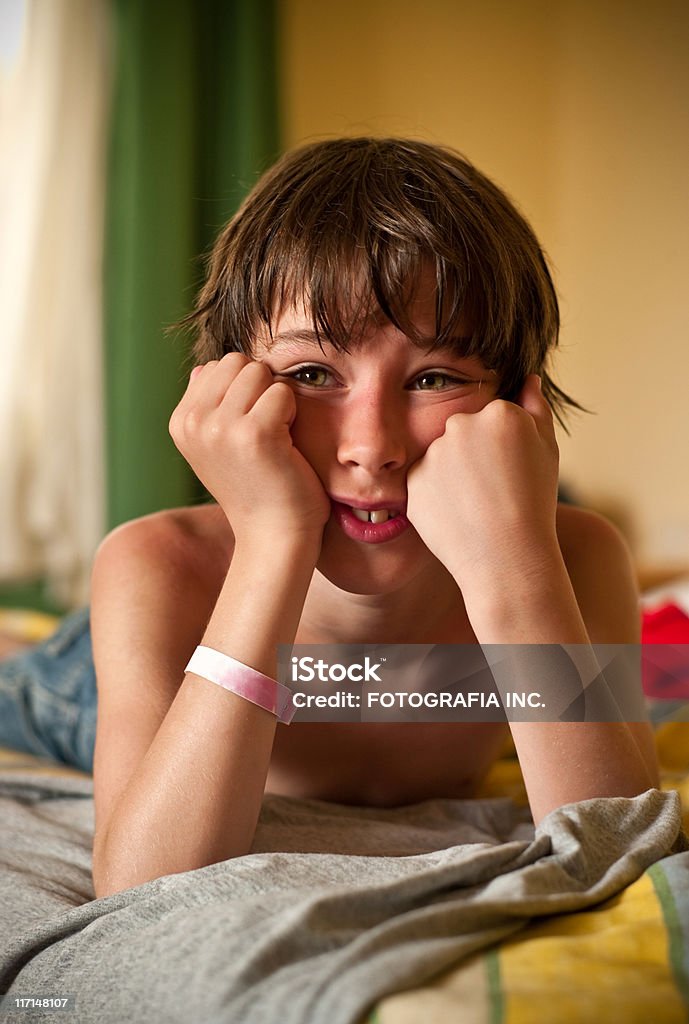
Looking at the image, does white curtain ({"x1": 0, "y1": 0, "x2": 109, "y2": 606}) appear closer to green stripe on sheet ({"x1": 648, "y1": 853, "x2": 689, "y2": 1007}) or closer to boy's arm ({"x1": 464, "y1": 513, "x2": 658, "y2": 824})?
boy's arm ({"x1": 464, "y1": 513, "x2": 658, "y2": 824})

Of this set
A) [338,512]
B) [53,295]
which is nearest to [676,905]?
[338,512]

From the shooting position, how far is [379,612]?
824mm

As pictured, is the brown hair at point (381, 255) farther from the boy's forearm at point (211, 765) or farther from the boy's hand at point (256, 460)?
the boy's forearm at point (211, 765)

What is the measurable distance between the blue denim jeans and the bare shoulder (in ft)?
2.02

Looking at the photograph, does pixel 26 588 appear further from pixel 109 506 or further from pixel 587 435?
pixel 587 435

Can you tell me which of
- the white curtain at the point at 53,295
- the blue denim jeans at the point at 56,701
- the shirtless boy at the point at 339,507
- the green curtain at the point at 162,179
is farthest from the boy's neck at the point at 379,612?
the white curtain at the point at 53,295

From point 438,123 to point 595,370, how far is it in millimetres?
514

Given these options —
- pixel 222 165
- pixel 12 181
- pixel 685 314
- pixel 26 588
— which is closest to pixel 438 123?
pixel 685 314

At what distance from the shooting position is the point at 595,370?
62.0 inches

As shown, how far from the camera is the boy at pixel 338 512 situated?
2.12ft

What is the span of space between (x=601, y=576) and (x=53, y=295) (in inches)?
74.3

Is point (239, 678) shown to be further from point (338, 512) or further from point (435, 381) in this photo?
point (435, 381)

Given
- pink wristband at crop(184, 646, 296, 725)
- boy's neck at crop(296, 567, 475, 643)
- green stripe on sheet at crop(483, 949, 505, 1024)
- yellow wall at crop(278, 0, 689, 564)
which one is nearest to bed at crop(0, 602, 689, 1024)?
green stripe on sheet at crop(483, 949, 505, 1024)

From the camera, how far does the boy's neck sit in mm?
814
